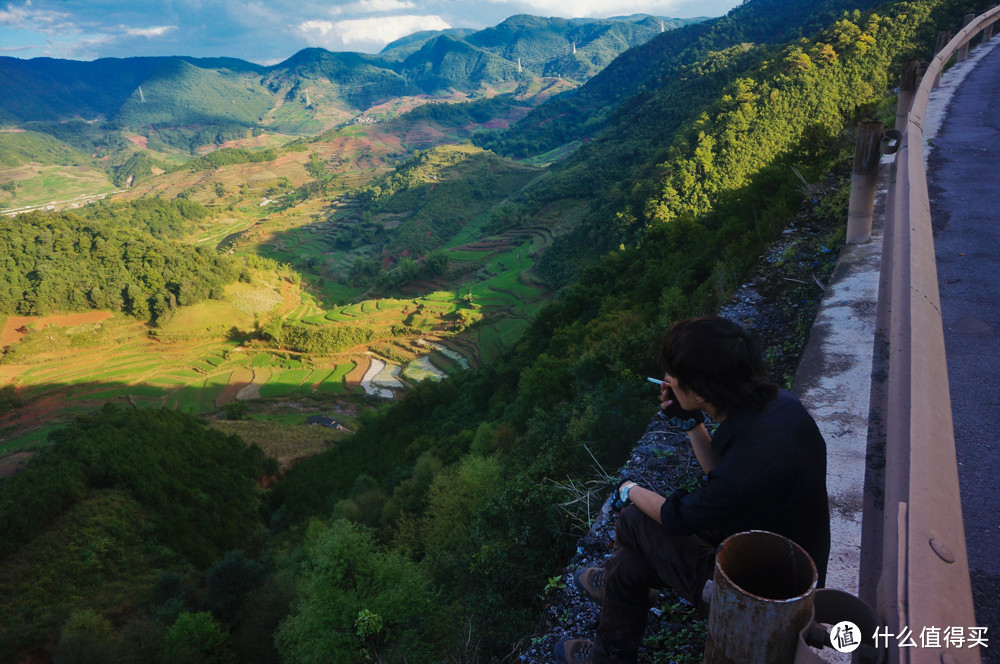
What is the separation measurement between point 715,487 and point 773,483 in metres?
0.22

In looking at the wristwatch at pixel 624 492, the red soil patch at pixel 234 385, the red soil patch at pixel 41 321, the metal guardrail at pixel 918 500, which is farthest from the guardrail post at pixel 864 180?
the red soil patch at pixel 41 321

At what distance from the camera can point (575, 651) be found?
10.1 feet

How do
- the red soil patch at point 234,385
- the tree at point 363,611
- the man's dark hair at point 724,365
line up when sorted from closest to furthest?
the man's dark hair at point 724,365 → the tree at point 363,611 → the red soil patch at point 234,385

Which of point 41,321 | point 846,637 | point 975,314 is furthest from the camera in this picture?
point 41,321

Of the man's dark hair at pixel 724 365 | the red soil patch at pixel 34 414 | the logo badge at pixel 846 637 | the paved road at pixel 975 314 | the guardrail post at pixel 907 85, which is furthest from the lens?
the red soil patch at pixel 34 414

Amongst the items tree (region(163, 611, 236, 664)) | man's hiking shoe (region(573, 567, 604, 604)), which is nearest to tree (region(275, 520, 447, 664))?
tree (region(163, 611, 236, 664))

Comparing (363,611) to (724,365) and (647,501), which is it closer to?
(647,501)

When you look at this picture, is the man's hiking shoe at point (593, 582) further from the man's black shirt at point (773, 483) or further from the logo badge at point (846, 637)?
the logo badge at point (846, 637)

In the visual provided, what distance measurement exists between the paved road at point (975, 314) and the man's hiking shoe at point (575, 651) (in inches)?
72.1

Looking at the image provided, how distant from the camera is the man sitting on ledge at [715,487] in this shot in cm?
214

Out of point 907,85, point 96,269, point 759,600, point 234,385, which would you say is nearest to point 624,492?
point 759,600

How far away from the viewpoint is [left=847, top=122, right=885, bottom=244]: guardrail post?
533 centimetres

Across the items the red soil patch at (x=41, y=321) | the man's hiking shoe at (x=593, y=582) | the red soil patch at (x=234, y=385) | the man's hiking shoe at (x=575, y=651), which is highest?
the man's hiking shoe at (x=593, y=582)

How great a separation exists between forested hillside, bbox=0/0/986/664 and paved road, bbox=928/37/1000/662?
130 centimetres
